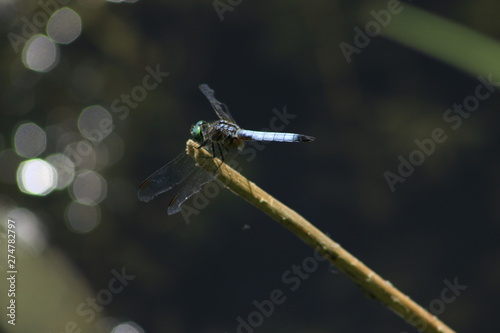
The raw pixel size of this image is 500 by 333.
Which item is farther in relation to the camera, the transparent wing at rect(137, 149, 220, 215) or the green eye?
the green eye

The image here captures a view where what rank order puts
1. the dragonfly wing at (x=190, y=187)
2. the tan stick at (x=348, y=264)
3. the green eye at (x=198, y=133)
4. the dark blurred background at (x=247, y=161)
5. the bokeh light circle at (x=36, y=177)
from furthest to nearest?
the bokeh light circle at (x=36, y=177) < the dark blurred background at (x=247, y=161) < the green eye at (x=198, y=133) < the dragonfly wing at (x=190, y=187) < the tan stick at (x=348, y=264)

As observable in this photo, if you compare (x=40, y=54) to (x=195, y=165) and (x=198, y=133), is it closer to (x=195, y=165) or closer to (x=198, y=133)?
(x=198, y=133)

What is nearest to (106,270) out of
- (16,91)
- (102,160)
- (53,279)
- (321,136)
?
(53,279)

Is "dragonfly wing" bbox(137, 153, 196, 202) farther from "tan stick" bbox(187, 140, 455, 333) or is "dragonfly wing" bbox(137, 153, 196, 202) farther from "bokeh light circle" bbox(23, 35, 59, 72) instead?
"bokeh light circle" bbox(23, 35, 59, 72)

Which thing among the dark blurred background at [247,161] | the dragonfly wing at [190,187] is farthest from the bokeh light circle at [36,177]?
the dragonfly wing at [190,187]

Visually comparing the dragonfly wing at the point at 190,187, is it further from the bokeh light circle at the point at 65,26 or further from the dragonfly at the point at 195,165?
the bokeh light circle at the point at 65,26

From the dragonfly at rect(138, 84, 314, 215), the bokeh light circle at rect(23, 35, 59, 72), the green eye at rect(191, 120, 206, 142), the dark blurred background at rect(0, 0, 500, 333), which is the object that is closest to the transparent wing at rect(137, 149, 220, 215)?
the dragonfly at rect(138, 84, 314, 215)
